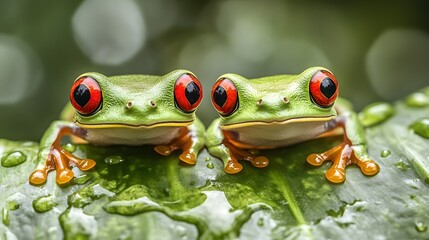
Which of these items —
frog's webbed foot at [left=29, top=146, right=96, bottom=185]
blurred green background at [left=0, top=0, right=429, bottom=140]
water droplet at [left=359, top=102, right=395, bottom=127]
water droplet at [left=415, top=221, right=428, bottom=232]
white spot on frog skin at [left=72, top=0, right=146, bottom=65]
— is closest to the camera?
water droplet at [left=415, top=221, right=428, bottom=232]

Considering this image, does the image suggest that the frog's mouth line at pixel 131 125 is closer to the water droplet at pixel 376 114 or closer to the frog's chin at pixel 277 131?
the frog's chin at pixel 277 131

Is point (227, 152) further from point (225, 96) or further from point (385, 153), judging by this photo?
point (385, 153)

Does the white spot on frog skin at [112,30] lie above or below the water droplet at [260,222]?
below

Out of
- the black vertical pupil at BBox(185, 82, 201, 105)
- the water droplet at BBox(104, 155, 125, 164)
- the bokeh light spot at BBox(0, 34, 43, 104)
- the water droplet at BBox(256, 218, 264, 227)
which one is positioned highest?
the black vertical pupil at BBox(185, 82, 201, 105)

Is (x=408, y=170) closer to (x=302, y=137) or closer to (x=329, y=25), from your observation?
(x=302, y=137)

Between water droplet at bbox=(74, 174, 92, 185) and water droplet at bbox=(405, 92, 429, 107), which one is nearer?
water droplet at bbox=(74, 174, 92, 185)

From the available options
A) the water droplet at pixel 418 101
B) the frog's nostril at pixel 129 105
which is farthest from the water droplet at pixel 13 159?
the water droplet at pixel 418 101

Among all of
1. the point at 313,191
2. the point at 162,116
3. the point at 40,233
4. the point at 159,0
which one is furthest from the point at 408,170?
the point at 159,0

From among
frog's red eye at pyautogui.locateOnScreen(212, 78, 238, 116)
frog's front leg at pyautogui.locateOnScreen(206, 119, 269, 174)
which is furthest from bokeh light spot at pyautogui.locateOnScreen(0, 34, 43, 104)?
frog's red eye at pyautogui.locateOnScreen(212, 78, 238, 116)

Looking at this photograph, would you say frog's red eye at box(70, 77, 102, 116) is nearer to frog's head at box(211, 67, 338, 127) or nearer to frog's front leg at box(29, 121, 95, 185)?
frog's front leg at box(29, 121, 95, 185)
